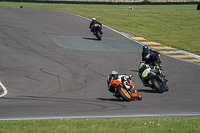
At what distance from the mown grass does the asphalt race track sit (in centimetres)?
142

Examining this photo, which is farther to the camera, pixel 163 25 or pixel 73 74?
pixel 163 25

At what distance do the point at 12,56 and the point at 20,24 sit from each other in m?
11.7

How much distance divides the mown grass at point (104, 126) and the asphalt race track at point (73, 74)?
142cm

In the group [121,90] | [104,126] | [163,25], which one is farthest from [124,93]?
[163,25]

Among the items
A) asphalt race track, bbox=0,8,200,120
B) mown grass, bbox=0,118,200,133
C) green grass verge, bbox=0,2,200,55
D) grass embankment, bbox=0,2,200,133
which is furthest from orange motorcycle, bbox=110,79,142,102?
green grass verge, bbox=0,2,200,55

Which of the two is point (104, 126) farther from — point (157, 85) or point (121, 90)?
point (157, 85)

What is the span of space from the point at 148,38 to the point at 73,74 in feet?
51.6

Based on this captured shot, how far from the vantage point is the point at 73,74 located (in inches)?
660

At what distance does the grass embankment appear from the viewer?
281 inches

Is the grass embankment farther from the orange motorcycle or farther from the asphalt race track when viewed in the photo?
the orange motorcycle

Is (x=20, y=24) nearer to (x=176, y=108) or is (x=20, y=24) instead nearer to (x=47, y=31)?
(x=47, y=31)

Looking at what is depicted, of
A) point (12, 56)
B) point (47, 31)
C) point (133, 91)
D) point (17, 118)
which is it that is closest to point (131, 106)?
point (133, 91)

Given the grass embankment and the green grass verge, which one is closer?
the grass embankment

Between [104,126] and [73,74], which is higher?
[104,126]
